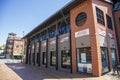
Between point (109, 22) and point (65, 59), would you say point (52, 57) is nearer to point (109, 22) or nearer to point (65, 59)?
point (65, 59)

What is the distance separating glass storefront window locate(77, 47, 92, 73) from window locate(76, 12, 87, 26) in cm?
270

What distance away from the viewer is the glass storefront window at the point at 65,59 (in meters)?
12.5

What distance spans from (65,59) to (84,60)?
3.41 metres

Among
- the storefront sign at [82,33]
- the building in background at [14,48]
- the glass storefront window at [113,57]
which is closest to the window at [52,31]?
the storefront sign at [82,33]

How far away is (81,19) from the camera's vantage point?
1080 centimetres

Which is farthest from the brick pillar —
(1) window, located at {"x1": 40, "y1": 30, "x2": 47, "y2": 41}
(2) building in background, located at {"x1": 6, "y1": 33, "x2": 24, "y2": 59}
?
(2) building in background, located at {"x1": 6, "y1": 33, "x2": 24, "y2": 59}

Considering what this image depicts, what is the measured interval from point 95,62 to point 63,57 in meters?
5.20

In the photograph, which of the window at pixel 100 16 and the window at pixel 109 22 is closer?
the window at pixel 100 16

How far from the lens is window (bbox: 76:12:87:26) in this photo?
414 inches

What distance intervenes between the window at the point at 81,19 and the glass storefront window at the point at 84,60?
8.84ft

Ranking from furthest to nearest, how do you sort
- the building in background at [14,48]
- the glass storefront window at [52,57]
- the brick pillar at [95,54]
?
the building in background at [14,48] < the glass storefront window at [52,57] < the brick pillar at [95,54]

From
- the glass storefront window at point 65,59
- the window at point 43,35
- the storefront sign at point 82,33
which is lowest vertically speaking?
the glass storefront window at point 65,59

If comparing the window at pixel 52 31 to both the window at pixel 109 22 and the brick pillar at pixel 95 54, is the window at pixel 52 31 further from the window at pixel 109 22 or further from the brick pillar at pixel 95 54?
the brick pillar at pixel 95 54

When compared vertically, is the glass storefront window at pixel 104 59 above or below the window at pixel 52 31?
below
